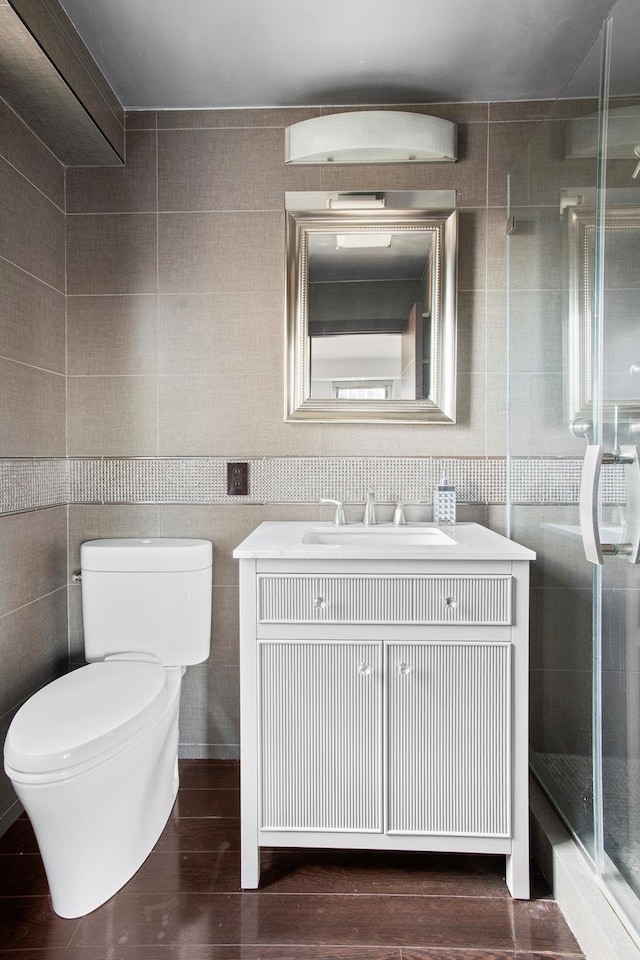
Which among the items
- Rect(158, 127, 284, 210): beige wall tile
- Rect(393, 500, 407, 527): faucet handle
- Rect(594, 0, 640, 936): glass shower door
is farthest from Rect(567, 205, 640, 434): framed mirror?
Rect(158, 127, 284, 210): beige wall tile

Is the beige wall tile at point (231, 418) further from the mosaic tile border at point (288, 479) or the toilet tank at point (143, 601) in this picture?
the toilet tank at point (143, 601)

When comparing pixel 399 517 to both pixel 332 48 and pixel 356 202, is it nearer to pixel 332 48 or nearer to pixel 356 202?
pixel 356 202

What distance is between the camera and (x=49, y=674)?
1.94 metres

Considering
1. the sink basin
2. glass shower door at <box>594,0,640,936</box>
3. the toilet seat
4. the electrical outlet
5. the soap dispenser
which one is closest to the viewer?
glass shower door at <box>594,0,640,936</box>

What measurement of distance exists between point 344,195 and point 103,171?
837 mm

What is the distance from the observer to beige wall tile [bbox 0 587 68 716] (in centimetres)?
167

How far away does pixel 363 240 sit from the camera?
195cm

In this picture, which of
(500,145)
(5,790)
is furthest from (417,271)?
(5,790)

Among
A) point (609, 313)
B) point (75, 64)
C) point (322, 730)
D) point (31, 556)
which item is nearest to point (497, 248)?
point (609, 313)

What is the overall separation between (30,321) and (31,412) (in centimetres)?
28

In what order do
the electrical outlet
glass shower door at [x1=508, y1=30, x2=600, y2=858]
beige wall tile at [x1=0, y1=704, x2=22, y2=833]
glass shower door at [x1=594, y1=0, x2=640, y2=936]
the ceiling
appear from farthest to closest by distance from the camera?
the electrical outlet
beige wall tile at [x1=0, y1=704, x2=22, y2=833]
the ceiling
glass shower door at [x1=508, y1=30, x2=600, y2=858]
glass shower door at [x1=594, y1=0, x2=640, y2=936]

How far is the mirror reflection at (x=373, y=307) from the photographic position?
195 centimetres

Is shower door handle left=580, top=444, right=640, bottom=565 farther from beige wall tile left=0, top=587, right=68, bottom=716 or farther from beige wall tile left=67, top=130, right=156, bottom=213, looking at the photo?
beige wall tile left=67, top=130, right=156, bottom=213

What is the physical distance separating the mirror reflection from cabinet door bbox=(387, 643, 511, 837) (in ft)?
3.00
